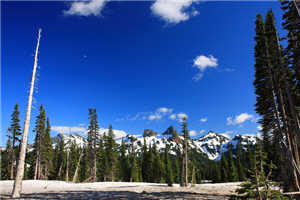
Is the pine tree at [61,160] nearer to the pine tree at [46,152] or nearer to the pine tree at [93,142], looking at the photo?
the pine tree at [46,152]

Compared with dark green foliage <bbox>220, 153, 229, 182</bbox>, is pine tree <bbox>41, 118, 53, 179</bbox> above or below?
above

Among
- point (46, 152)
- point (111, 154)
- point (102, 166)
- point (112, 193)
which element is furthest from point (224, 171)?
point (112, 193)

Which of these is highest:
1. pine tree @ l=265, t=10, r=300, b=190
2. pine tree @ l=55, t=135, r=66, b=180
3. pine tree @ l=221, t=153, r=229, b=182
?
pine tree @ l=265, t=10, r=300, b=190

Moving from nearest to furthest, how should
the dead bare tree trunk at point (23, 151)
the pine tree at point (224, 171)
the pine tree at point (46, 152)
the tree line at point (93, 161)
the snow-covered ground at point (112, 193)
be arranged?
the dead bare tree trunk at point (23, 151), the snow-covered ground at point (112, 193), the tree line at point (93, 161), the pine tree at point (46, 152), the pine tree at point (224, 171)

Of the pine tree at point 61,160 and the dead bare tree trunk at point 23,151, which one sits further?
the pine tree at point 61,160

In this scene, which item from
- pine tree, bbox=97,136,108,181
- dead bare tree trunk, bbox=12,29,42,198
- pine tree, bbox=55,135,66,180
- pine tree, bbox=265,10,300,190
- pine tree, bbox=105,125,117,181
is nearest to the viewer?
dead bare tree trunk, bbox=12,29,42,198

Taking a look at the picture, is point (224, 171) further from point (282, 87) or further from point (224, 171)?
point (282, 87)

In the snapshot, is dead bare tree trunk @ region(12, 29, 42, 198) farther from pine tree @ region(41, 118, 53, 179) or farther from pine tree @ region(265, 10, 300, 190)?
pine tree @ region(41, 118, 53, 179)

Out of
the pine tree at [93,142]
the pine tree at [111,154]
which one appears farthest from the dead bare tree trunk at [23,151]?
the pine tree at [111,154]

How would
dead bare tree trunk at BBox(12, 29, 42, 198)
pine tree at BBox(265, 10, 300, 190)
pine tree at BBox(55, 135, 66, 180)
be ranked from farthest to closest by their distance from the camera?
pine tree at BBox(55, 135, 66, 180)
pine tree at BBox(265, 10, 300, 190)
dead bare tree trunk at BBox(12, 29, 42, 198)

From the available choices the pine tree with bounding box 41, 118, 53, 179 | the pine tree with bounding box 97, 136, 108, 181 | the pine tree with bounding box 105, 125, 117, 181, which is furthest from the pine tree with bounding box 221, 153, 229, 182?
the pine tree with bounding box 41, 118, 53, 179

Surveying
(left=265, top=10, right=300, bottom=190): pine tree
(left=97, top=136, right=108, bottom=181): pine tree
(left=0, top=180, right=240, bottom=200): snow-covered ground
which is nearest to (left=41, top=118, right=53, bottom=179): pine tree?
(left=97, top=136, right=108, bottom=181): pine tree

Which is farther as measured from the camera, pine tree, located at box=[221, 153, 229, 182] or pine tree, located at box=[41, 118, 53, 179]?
pine tree, located at box=[221, 153, 229, 182]

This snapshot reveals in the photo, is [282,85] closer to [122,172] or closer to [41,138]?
[41,138]
